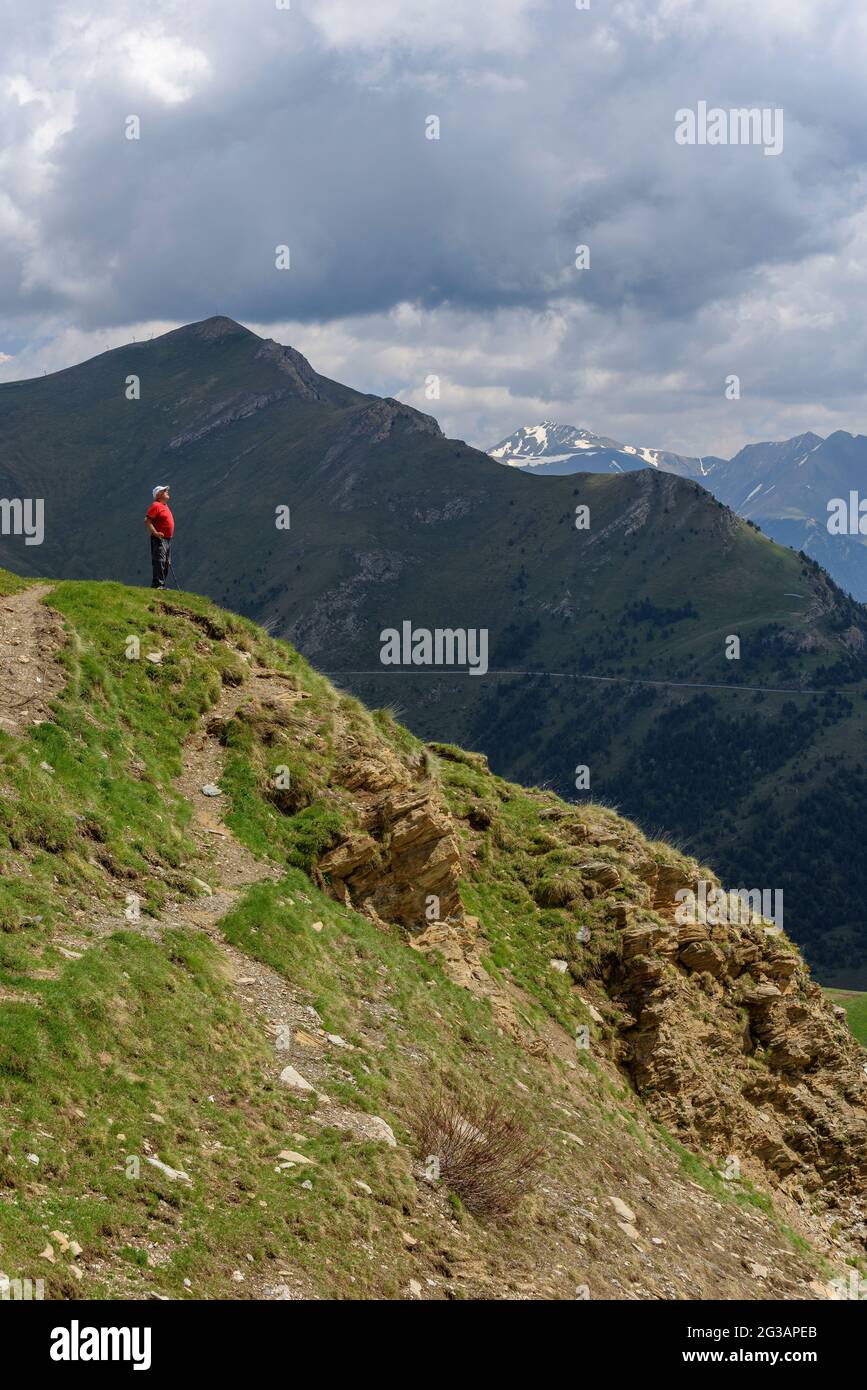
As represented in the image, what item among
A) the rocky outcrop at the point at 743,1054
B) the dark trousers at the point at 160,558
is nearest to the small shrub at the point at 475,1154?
the rocky outcrop at the point at 743,1054

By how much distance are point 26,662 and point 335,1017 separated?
344 inches

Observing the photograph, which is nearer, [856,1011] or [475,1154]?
[475,1154]

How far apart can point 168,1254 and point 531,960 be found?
13.6 m

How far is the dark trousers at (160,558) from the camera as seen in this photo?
26031 millimetres

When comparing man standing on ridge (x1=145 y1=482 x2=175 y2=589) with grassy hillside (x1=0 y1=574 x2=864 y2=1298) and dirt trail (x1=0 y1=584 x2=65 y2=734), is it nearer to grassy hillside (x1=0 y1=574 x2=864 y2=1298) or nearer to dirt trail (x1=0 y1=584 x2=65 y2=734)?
grassy hillside (x1=0 y1=574 x2=864 y2=1298)

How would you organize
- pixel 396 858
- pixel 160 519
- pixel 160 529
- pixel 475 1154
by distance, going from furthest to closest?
1. pixel 160 519
2. pixel 160 529
3. pixel 396 858
4. pixel 475 1154

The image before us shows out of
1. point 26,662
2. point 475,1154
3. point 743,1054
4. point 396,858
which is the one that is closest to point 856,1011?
point 743,1054

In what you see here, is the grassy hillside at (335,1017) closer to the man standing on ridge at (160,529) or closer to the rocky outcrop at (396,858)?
the rocky outcrop at (396,858)

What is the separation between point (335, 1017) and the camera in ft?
52.9

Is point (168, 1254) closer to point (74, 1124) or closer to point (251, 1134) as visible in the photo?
point (74, 1124)

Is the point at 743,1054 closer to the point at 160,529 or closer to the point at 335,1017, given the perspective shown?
the point at 335,1017

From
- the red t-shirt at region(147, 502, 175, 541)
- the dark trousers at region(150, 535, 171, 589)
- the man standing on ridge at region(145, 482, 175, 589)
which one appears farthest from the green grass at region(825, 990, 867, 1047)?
the red t-shirt at region(147, 502, 175, 541)

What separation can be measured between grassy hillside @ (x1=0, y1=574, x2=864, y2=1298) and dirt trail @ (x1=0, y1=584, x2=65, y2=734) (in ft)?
1.46

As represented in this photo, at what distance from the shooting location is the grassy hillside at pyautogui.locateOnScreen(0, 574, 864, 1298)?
10797 mm
